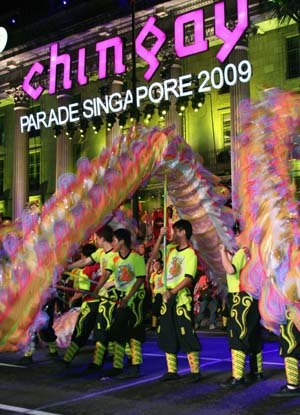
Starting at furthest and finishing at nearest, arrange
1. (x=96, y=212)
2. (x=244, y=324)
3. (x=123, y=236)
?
(x=123, y=236) < (x=96, y=212) < (x=244, y=324)

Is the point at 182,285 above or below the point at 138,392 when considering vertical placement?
above

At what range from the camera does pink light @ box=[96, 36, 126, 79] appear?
2664 centimetres

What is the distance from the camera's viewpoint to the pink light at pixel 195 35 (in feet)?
78.8

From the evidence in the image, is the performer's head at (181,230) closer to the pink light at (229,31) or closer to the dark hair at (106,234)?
the dark hair at (106,234)

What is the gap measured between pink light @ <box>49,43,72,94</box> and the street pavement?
69.9ft

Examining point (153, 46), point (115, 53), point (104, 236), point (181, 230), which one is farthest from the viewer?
point (115, 53)

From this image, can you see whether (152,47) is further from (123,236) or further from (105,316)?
(105,316)

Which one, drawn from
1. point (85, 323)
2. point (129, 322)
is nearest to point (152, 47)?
point (85, 323)

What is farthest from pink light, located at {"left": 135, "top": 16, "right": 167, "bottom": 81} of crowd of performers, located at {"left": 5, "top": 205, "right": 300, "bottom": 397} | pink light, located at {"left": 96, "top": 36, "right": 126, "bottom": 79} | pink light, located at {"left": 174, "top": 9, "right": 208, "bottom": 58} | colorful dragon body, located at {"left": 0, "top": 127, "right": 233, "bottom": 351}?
crowd of performers, located at {"left": 5, "top": 205, "right": 300, "bottom": 397}

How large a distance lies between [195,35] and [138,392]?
19909mm

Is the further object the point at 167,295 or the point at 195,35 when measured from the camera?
the point at 195,35

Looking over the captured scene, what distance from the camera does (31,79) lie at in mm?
30766

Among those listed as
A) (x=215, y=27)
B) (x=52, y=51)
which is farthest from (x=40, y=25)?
(x=215, y=27)

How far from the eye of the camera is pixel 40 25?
1298 inches
